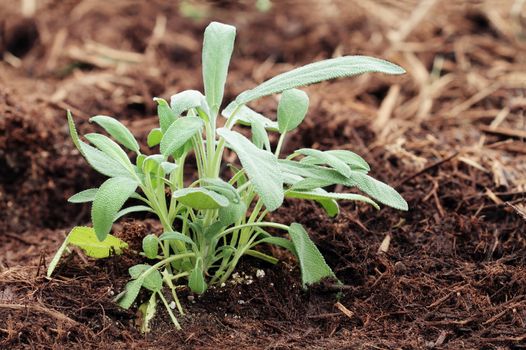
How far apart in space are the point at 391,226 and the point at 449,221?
0.58ft

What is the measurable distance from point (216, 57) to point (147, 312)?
651mm

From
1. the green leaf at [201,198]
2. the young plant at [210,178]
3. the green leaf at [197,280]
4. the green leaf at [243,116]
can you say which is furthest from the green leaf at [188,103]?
the green leaf at [197,280]

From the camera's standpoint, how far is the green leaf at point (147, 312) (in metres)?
1.79

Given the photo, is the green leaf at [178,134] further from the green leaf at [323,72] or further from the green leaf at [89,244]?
the green leaf at [89,244]

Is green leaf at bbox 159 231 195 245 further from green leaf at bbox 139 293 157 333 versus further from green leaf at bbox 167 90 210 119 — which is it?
green leaf at bbox 167 90 210 119

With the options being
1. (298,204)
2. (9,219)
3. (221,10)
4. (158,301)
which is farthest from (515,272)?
(221,10)

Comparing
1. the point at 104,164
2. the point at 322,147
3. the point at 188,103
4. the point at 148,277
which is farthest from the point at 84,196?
the point at 322,147

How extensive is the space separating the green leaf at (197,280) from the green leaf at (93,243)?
23 centimetres

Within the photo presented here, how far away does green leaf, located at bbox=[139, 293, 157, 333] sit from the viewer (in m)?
1.79

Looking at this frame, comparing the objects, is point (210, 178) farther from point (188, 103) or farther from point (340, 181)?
point (340, 181)

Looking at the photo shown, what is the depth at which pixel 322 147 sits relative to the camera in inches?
104

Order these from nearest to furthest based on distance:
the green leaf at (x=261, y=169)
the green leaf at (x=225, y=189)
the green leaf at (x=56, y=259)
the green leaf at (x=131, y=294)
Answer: the green leaf at (x=261, y=169)
the green leaf at (x=225, y=189)
the green leaf at (x=131, y=294)
the green leaf at (x=56, y=259)

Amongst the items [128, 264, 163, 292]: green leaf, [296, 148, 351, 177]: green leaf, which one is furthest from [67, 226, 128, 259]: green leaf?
[296, 148, 351, 177]: green leaf

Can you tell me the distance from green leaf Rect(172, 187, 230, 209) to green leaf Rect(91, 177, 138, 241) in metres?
0.12
